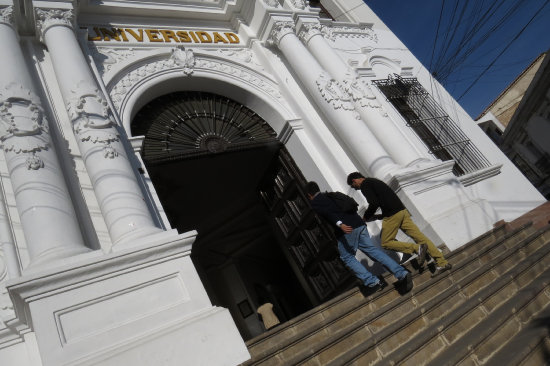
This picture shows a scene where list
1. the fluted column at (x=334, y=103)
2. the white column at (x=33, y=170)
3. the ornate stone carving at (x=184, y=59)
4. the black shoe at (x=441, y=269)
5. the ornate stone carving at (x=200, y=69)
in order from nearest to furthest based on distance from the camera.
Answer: the white column at (x=33, y=170), the black shoe at (x=441, y=269), the ornate stone carving at (x=200, y=69), the fluted column at (x=334, y=103), the ornate stone carving at (x=184, y=59)

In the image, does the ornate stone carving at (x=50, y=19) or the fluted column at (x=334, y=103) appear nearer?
the ornate stone carving at (x=50, y=19)

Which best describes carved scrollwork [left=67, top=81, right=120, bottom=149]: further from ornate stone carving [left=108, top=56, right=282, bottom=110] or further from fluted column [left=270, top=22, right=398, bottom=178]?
fluted column [left=270, top=22, right=398, bottom=178]

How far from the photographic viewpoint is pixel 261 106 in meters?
6.58

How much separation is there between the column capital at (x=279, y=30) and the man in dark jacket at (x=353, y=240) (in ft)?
13.9

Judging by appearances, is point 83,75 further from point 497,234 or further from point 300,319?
point 497,234

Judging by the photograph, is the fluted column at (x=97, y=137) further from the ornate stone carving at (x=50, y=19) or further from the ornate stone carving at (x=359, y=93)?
the ornate stone carving at (x=359, y=93)

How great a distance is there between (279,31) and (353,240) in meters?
4.90

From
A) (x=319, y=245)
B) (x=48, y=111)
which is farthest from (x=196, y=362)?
(x=48, y=111)

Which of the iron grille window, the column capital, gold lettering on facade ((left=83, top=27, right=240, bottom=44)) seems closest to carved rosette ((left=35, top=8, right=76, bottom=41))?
gold lettering on facade ((left=83, top=27, right=240, bottom=44))

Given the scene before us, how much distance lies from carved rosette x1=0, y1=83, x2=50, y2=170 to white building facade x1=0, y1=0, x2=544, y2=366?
0.05 ft

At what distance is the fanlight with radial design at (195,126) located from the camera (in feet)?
18.0

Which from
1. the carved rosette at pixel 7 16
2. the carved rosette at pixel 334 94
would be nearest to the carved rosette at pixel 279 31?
the carved rosette at pixel 334 94

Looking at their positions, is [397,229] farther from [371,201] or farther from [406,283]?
[406,283]

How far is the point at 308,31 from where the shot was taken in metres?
7.15
